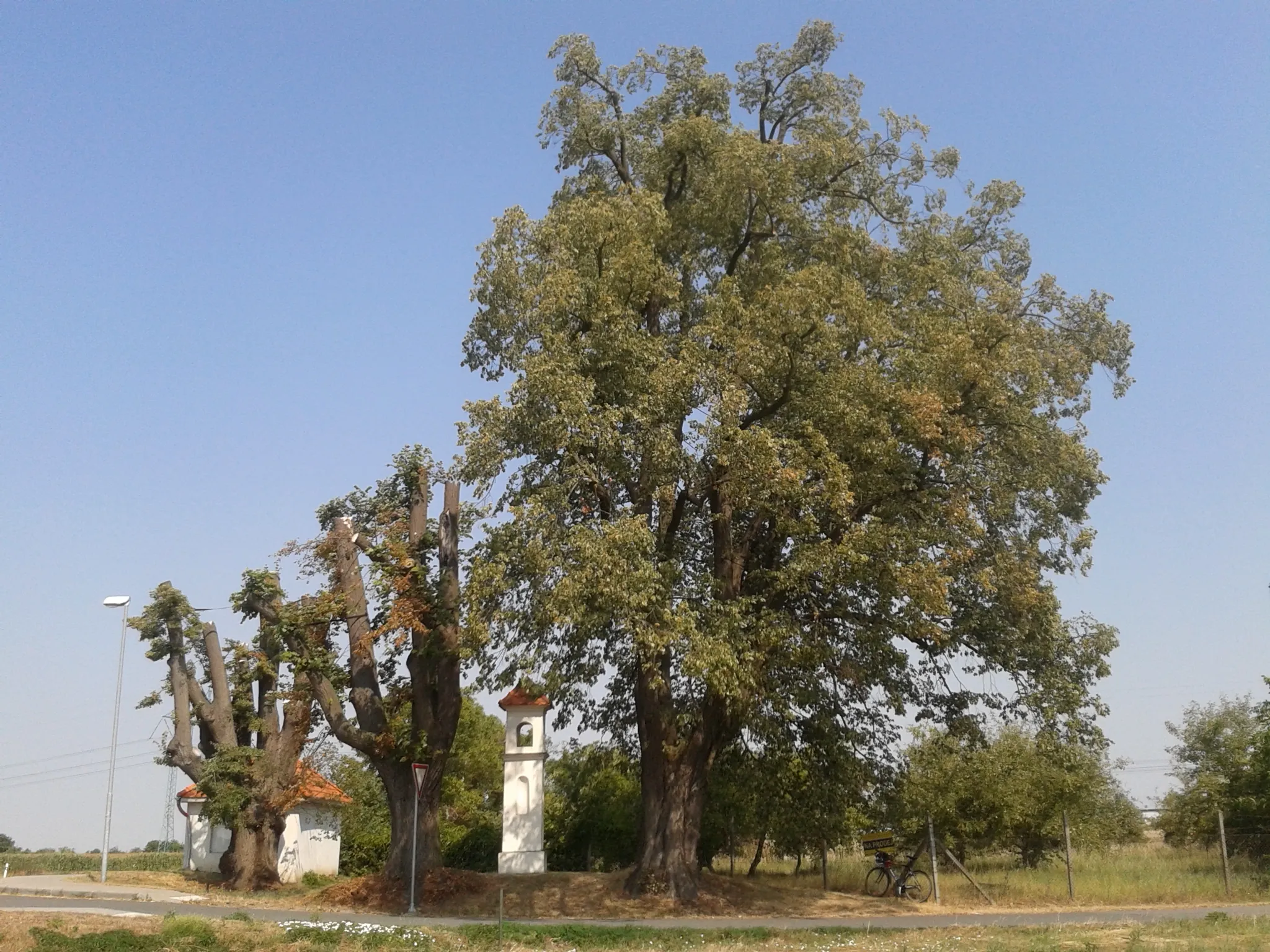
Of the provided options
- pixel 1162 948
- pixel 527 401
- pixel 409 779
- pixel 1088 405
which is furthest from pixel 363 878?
pixel 1088 405

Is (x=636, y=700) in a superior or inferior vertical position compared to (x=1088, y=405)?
inferior

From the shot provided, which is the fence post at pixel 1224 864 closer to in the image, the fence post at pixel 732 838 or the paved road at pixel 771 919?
the paved road at pixel 771 919

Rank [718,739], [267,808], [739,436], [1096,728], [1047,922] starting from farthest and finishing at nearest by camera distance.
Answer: [267,808] → [718,739] → [1096,728] → [739,436] → [1047,922]

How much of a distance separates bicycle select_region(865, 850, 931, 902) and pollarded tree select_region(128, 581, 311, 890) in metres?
13.9

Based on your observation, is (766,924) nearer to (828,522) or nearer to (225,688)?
(828,522)

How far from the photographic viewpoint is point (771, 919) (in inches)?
771

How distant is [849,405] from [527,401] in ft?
19.4

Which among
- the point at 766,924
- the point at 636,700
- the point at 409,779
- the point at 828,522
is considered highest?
the point at 828,522

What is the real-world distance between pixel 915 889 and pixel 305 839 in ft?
72.8

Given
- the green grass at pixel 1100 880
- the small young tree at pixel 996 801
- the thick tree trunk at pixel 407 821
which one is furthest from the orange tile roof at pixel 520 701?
the small young tree at pixel 996 801

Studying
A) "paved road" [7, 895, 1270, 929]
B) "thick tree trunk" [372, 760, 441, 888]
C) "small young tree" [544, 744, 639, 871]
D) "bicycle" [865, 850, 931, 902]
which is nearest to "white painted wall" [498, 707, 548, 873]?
"small young tree" [544, 744, 639, 871]

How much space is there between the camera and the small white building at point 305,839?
36.6m

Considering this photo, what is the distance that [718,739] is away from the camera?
76.0ft

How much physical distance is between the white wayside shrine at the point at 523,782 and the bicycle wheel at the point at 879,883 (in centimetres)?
783
